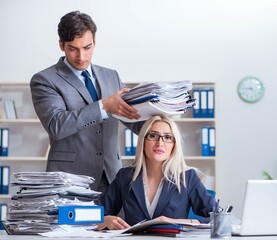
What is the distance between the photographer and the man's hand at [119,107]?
282 centimetres

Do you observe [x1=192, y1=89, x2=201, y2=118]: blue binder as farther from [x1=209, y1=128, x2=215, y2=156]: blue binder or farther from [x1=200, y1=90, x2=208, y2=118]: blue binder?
[x1=209, y1=128, x2=215, y2=156]: blue binder

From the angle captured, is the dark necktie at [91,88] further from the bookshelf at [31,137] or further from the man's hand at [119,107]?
the bookshelf at [31,137]

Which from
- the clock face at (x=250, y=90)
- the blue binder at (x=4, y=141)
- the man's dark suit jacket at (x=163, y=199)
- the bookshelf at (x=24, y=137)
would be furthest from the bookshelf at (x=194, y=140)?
the man's dark suit jacket at (x=163, y=199)

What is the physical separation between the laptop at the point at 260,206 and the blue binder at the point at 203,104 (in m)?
4.20

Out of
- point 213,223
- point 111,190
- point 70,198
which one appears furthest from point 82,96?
point 213,223

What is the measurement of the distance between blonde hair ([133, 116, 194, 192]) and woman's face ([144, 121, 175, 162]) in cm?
2

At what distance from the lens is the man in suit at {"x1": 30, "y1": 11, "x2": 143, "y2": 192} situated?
3047 mm

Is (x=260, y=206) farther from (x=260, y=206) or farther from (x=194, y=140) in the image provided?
(x=194, y=140)

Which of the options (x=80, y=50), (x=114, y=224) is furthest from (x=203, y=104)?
(x=114, y=224)

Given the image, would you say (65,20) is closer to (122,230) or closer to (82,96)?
(82,96)

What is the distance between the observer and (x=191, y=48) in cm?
675

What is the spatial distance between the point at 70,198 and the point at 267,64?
14.8ft

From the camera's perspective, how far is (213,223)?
7.27 ft

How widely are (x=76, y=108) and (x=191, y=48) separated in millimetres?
3776
